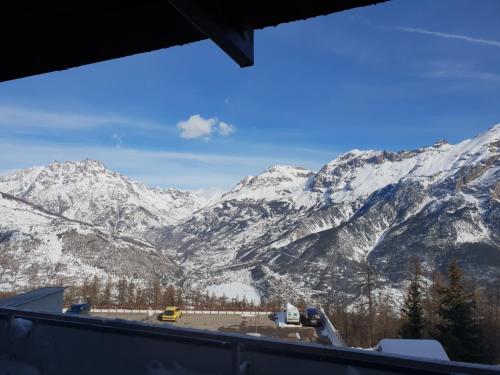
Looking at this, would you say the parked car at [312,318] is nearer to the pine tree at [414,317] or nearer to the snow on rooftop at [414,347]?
the pine tree at [414,317]

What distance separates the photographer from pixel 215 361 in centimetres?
293

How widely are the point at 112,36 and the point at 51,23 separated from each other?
474 mm

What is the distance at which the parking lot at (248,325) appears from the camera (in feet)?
91.0

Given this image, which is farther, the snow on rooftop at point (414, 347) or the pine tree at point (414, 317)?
the pine tree at point (414, 317)

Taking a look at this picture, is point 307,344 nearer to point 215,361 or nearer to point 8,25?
point 215,361

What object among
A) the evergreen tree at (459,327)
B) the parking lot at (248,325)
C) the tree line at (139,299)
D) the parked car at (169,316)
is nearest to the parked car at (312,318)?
the parking lot at (248,325)

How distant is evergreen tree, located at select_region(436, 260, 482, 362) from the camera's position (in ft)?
96.3

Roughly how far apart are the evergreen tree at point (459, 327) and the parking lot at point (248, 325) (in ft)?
29.4

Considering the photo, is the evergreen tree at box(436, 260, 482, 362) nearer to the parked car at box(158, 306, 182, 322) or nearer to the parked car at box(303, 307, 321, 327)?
the parked car at box(303, 307, 321, 327)

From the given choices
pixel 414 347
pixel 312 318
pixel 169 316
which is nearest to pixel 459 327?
pixel 312 318

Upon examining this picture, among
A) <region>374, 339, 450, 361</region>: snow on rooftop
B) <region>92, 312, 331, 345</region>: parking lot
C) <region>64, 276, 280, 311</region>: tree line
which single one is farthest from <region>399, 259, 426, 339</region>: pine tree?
<region>64, 276, 280, 311</region>: tree line

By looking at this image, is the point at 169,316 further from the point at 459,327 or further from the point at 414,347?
the point at 414,347

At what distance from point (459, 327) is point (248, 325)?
50.4 ft

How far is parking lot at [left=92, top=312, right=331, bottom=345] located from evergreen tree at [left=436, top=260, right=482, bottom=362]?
353 inches
